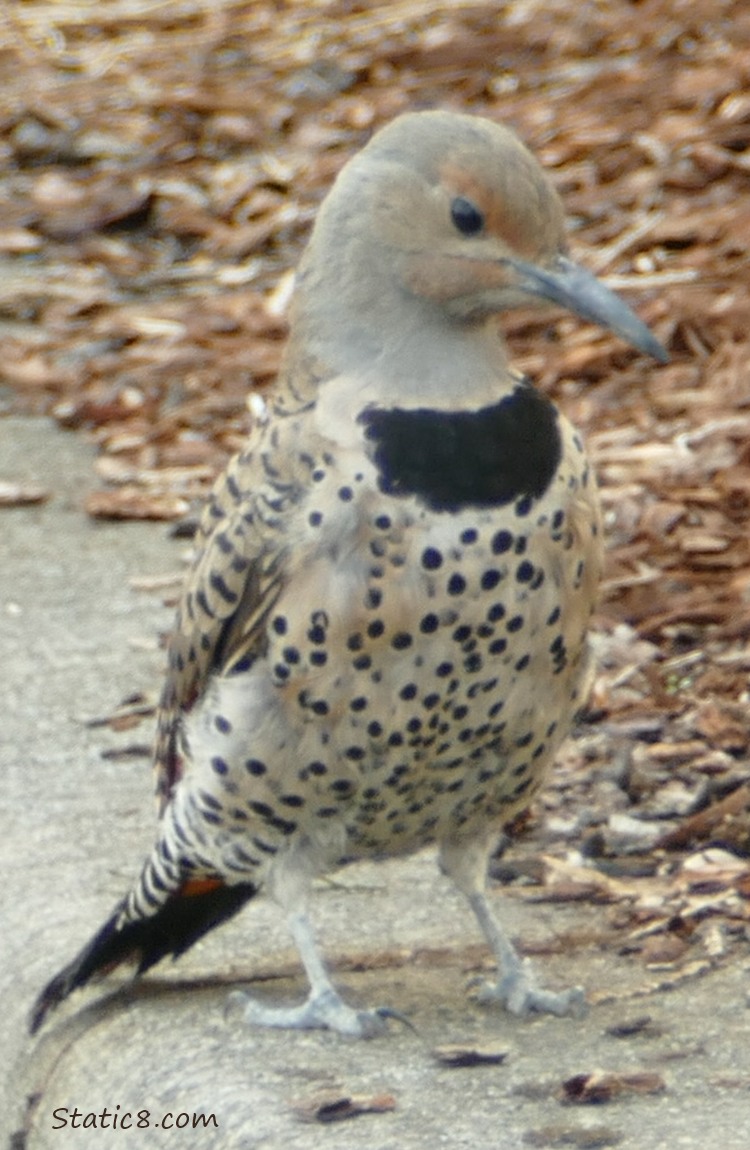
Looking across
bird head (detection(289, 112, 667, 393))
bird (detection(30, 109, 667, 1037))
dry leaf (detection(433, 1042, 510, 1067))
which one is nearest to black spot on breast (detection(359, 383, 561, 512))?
bird (detection(30, 109, 667, 1037))

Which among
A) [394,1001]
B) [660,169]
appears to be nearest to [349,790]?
[394,1001]

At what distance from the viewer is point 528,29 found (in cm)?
877

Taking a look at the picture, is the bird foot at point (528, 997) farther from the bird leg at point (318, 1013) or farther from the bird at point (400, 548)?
the bird leg at point (318, 1013)

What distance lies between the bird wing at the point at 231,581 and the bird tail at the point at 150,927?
217 mm

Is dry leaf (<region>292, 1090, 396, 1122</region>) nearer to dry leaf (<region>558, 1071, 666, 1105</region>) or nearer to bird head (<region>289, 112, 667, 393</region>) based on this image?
dry leaf (<region>558, 1071, 666, 1105</region>)

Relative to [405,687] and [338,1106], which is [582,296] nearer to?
[405,687]

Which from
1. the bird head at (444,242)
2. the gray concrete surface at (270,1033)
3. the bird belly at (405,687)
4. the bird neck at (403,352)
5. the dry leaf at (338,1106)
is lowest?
the gray concrete surface at (270,1033)

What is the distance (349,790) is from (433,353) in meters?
0.75

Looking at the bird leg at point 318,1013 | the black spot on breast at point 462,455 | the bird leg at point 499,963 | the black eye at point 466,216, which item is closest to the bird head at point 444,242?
the black eye at point 466,216

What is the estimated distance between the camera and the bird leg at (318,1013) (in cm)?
364

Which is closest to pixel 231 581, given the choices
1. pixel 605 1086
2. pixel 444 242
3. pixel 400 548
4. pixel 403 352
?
pixel 400 548

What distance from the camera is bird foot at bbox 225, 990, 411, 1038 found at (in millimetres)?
3639

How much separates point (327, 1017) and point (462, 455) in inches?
40.1

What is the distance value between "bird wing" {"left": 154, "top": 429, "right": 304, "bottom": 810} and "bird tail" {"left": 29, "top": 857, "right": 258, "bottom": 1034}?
0.22 metres
